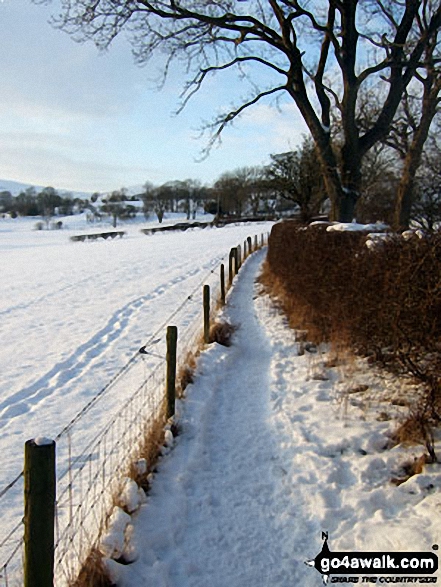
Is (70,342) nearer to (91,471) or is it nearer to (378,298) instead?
(91,471)

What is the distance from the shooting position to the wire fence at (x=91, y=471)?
293 centimetres

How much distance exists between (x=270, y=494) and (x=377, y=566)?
1011mm

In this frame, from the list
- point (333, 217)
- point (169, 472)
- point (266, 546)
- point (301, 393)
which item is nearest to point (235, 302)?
point (333, 217)

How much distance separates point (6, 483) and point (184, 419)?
1830 millimetres

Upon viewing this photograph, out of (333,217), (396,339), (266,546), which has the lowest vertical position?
(266,546)

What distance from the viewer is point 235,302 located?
11.4 metres

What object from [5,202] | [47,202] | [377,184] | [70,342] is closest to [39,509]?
[70,342]

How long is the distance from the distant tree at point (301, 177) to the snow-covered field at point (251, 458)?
1832 centimetres

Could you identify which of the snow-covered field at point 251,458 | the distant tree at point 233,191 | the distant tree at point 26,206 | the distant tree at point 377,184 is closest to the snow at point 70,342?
the snow-covered field at point 251,458

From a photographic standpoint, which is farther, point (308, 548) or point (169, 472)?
point (169, 472)

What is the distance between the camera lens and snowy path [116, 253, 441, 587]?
2.90m

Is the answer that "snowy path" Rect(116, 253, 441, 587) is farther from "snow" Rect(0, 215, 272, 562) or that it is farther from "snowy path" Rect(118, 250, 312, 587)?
"snow" Rect(0, 215, 272, 562)

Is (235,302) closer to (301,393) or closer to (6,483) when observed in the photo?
(301,393)

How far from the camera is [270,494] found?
3.63 meters
